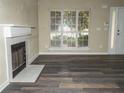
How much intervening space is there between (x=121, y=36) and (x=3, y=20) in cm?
560

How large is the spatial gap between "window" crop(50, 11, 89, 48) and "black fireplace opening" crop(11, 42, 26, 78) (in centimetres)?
292

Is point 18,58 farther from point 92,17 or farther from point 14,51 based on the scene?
point 92,17

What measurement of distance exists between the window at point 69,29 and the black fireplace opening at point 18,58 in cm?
292

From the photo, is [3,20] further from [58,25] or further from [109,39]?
[109,39]

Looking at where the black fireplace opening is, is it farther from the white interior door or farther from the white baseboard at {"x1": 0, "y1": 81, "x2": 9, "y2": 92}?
the white interior door

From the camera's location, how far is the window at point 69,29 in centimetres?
738

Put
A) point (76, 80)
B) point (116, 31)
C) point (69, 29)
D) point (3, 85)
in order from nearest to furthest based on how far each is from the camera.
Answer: point (3, 85), point (76, 80), point (116, 31), point (69, 29)

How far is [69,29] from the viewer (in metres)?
7.48

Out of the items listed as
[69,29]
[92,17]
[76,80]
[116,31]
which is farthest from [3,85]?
[116,31]

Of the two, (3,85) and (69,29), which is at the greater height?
(69,29)

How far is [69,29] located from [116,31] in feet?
7.24

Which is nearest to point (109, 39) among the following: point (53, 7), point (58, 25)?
point (58, 25)

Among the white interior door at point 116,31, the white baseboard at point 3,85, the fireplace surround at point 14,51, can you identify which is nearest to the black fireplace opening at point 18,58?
the fireplace surround at point 14,51

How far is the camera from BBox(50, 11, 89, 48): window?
7.38 m
